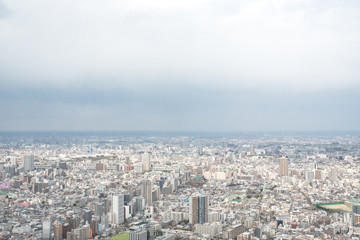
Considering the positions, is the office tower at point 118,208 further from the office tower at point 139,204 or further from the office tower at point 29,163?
the office tower at point 29,163

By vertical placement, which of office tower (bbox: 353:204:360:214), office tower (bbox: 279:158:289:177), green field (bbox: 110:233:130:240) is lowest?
green field (bbox: 110:233:130:240)

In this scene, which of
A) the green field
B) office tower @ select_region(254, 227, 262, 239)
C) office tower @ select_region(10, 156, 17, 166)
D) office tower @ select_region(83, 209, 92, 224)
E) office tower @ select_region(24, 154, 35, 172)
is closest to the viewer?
the green field

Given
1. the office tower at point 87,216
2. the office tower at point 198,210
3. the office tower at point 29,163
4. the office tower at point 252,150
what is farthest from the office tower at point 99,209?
the office tower at point 252,150

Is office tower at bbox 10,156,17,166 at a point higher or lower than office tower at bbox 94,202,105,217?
higher

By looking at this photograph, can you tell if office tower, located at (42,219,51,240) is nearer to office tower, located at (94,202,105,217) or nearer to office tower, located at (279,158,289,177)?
office tower, located at (94,202,105,217)

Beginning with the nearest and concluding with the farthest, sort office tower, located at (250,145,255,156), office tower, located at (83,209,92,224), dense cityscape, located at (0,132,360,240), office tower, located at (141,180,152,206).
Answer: dense cityscape, located at (0,132,360,240)
office tower, located at (83,209,92,224)
office tower, located at (141,180,152,206)
office tower, located at (250,145,255,156)

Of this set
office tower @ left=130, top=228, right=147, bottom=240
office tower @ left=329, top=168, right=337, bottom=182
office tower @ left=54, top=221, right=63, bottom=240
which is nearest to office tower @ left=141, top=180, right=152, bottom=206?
office tower @ left=130, top=228, right=147, bottom=240

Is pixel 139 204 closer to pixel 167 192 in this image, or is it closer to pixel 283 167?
pixel 167 192
